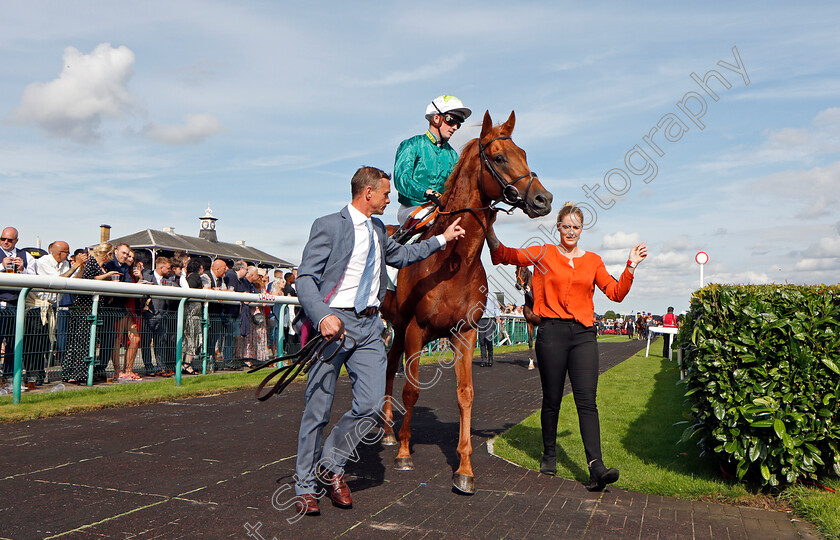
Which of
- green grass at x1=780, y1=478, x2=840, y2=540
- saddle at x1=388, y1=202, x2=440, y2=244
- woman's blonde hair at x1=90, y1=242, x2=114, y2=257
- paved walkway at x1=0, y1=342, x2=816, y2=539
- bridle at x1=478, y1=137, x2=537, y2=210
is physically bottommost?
paved walkway at x1=0, y1=342, x2=816, y2=539

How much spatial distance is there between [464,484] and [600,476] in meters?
0.95

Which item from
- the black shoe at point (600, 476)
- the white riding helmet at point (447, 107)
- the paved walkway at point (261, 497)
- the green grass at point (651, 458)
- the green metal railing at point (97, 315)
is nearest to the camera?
the paved walkway at point (261, 497)

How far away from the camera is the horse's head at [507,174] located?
450 cm

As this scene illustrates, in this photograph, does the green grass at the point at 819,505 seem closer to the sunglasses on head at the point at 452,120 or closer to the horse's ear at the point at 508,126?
the horse's ear at the point at 508,126

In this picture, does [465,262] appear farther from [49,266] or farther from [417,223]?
[49,266]

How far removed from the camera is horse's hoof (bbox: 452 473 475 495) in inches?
167

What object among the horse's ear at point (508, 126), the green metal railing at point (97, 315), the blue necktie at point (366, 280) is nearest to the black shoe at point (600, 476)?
the blue necktie at point (366, 280)

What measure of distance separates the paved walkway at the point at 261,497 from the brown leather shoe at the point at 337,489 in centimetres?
6

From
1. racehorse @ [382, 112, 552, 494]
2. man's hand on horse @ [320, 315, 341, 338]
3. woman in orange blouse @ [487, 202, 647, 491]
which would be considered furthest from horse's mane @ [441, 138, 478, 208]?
man's hand on horse @ [320, 315, 341, 338]

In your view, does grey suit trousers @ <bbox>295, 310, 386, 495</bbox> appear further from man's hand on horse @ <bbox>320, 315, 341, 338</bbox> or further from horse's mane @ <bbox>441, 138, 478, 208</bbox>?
horse's mane @ <bbox>441, 138, 478, 208</bbox>

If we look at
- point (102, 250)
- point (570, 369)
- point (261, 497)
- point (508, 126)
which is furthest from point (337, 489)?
point (102, 250)

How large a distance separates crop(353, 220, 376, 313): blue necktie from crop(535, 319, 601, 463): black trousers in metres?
1.63

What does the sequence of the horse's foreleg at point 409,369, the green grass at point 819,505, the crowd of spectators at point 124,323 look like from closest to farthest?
the green grass at point 819,505 → the horse's foreleg at point 409,369 → the crowd of spectators at point 124,323

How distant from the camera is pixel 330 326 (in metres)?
3.54
